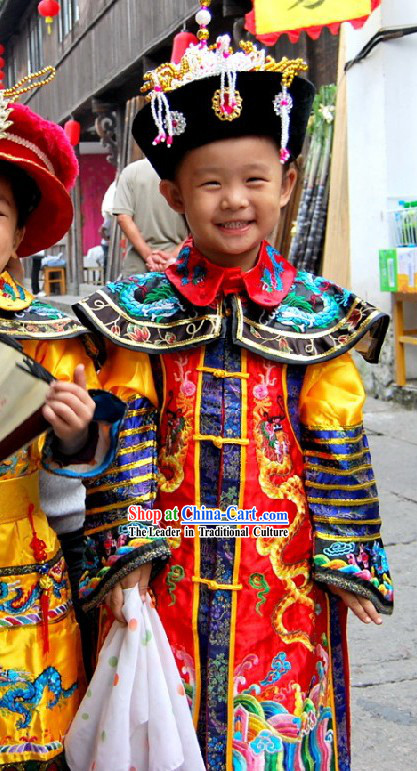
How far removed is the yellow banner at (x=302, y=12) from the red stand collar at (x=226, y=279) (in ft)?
14.4

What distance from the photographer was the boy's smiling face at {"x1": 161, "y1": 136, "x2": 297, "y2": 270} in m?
1.93

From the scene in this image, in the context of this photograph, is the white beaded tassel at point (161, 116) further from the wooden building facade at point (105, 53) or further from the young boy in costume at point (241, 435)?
the wooden building facade at point (105, 53)

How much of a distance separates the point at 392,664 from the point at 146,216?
3.32 metres

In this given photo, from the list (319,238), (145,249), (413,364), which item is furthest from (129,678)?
(319,238)

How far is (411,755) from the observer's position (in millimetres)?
2691

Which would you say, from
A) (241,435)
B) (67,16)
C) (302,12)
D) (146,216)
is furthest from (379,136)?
(67,16)

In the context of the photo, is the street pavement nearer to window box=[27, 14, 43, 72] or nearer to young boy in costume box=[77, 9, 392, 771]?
young boy in costume box=[77, 9, 392, 771]

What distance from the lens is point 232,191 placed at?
1926 mm

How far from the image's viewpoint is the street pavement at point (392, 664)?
274cm

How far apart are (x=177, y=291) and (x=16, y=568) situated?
2.24 ft

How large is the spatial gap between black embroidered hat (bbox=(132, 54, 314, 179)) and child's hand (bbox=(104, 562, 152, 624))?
872mm

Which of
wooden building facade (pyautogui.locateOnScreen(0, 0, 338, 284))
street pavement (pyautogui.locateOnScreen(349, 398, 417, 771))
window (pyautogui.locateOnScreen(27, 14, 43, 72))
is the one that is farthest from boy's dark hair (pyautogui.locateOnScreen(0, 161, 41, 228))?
window (pyautogui.locateOnScreen(27, 14, 43, 72))

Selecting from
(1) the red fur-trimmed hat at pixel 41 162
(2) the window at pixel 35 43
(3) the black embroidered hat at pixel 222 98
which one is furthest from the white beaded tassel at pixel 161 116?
(2) the window at pixel 35 43

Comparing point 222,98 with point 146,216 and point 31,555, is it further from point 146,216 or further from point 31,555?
point 146,216
